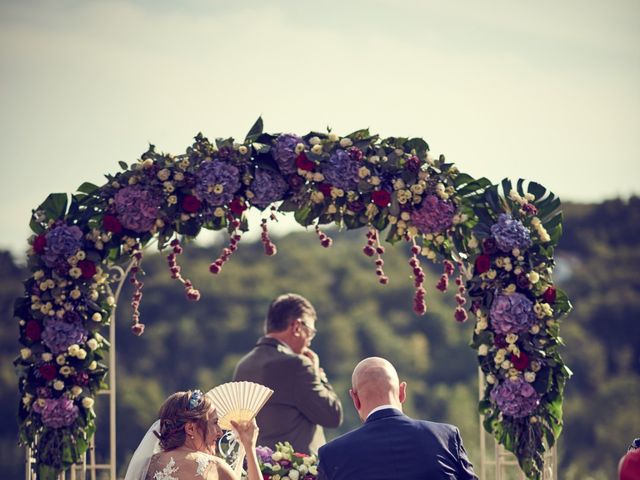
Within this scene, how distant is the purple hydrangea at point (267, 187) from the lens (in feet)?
25.2

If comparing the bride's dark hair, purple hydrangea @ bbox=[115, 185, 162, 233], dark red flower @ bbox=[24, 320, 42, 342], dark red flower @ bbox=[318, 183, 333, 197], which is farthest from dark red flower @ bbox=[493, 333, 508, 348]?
dark red flower @ bbox=[24, 320, 42, 342]

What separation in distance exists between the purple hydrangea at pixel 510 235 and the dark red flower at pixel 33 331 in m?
3.20

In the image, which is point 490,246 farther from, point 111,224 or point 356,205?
point 111,224

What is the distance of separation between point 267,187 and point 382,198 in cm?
80

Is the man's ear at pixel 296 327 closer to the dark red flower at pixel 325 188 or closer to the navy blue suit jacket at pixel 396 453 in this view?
the dark red flower at pixel 325 188

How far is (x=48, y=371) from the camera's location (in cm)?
764

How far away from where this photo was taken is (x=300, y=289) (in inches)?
1181

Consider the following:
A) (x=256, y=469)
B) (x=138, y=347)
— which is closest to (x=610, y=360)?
(x=138, y=347)

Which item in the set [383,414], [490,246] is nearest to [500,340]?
[490,246]

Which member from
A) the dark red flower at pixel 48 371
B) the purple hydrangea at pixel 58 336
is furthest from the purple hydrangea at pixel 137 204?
the dark red flower at pixel 48 371

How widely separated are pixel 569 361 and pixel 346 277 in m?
6.48

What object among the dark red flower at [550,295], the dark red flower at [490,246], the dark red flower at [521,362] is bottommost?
the dark red flower at [521,362]

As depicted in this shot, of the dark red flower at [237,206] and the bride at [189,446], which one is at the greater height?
the dark red flower at [237,206]

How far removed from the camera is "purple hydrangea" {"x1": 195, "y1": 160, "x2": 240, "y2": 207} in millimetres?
7633
